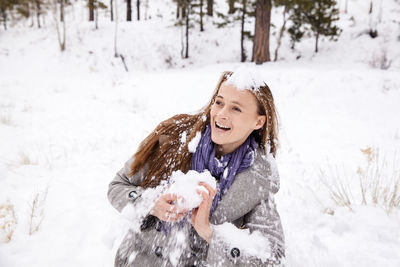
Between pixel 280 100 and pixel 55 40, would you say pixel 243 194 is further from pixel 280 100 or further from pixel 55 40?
pixel 55 40

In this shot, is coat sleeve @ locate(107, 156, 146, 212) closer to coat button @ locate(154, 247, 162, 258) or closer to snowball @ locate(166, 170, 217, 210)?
snowball @ locate(166, 170, 217, 210)

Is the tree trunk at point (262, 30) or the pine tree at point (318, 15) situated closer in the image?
the tree trunk at point (262, 30)

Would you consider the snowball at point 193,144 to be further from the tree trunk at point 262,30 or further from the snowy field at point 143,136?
the tree trunk at point 262,30

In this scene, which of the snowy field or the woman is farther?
the snowy field

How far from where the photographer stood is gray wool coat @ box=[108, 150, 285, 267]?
115 cm

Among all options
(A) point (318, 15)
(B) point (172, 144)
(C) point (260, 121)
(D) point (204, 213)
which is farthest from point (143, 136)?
(A) point (318, 15)

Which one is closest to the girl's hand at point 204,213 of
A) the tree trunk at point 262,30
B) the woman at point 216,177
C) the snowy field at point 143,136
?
the woman at point 216,177

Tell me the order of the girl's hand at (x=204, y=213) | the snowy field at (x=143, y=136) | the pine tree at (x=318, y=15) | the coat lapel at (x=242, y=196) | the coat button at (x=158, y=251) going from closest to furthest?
the girl's hand at (x=204, y=213) → the coat lapel at (x=242, y=196) → the coat button at (x=158, y=251) → the snowy field at (x=143, y=136) → the pine tree at (x=318, y=15)

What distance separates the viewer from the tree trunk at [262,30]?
1180cm

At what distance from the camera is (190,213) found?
1193 mm

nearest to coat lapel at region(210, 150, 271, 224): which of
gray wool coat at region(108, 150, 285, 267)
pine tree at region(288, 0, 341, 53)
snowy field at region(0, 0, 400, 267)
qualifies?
gray wool coat at region(108, 150, 285, 267)

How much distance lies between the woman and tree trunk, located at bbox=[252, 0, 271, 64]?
40.2 ft

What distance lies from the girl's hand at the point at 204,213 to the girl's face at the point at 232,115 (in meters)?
0.31

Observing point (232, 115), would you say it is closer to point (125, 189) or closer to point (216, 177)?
point (216, 177)
